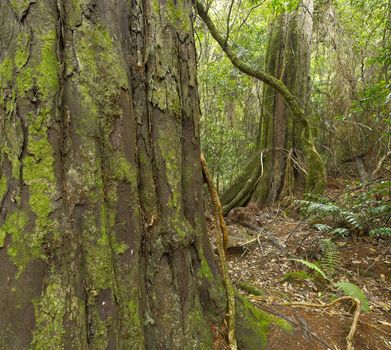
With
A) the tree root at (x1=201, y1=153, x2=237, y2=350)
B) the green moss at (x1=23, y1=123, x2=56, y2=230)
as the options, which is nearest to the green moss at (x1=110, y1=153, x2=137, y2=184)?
the green moss at (x1=23, y1=123, x2=56, y2=230)

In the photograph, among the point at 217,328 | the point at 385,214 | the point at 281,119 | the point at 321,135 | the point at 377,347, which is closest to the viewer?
the point at 217,328

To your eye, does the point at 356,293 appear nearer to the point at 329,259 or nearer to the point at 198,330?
the point at 329,259

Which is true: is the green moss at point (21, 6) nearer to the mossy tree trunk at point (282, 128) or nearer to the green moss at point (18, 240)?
the green moss at point (18, 240)

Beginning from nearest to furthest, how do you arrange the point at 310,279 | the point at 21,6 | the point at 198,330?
the point at 21,6, the point at 198,330, the point at 310,279

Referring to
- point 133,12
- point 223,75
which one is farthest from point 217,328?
point 223,75

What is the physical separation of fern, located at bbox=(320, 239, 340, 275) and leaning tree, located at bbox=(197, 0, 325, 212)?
3273 mm

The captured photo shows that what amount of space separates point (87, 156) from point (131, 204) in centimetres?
31

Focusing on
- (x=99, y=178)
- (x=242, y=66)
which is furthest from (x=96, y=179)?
(x=242, y=66)

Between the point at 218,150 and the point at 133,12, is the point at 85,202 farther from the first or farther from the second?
the point at 218,150

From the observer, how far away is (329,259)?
11.6ft

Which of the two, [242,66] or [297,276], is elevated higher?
[242,66]

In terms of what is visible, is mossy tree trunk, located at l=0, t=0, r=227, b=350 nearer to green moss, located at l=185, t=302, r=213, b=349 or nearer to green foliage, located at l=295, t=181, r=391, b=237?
green moss, located at l=185, t=302, r=213, b=349

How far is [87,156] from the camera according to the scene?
137cm

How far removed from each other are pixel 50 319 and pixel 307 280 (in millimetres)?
2884
